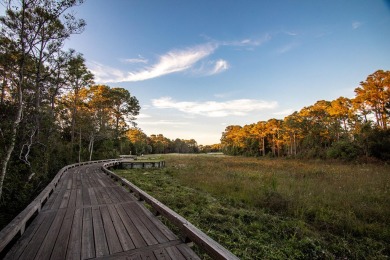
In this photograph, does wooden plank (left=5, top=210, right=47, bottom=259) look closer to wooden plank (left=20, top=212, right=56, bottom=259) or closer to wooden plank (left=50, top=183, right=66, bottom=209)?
wooden plank (left=20, top=212, right=56, bottom=259)

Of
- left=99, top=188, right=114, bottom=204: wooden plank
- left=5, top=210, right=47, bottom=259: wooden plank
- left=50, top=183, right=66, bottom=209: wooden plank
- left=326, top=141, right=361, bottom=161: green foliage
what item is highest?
left=326, top=141, right=361, bottom=161: green foliage

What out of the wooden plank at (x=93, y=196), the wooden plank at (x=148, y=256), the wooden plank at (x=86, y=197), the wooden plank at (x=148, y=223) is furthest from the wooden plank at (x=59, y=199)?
the wooden plank at (x=148, y=256)

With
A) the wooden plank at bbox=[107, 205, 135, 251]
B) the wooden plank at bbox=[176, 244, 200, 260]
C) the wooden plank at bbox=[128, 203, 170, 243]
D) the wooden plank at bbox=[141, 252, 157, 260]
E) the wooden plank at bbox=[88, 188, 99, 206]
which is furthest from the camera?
the wooden plank at bbox=[88, 188, 99, 206]

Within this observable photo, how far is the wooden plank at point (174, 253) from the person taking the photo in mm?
3004

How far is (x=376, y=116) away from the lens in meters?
25.1

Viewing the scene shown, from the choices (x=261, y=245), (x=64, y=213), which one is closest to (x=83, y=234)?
(x=64, y=213)

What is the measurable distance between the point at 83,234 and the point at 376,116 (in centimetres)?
3471

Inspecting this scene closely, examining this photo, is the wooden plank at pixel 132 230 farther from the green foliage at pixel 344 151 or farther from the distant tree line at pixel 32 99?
the green foliage at pixel 344 151

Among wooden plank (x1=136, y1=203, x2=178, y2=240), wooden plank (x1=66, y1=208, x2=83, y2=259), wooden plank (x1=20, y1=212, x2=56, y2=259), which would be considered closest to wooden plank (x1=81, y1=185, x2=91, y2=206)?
wooden plank (x1=66, y1=208, x2=83, y2=259)

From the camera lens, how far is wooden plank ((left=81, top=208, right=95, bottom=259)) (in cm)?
310

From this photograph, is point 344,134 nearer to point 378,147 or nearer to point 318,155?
point 318,155

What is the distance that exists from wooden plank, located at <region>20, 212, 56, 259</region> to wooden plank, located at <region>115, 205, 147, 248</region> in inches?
61.2

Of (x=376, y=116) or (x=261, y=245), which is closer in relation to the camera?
(x=261, y=245)

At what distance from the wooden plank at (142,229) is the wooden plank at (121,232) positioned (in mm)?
287
